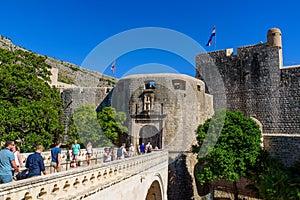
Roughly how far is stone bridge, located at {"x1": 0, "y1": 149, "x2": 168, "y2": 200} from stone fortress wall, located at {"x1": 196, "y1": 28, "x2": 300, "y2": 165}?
10.9m

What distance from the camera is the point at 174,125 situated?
19.3 m

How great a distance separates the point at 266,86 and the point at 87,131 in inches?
567

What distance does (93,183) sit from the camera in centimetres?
663

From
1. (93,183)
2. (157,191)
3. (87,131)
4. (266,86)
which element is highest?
(266,86)

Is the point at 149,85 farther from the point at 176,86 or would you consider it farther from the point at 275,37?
the point at 275,37

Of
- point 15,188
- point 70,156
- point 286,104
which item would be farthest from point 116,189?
point 286,104

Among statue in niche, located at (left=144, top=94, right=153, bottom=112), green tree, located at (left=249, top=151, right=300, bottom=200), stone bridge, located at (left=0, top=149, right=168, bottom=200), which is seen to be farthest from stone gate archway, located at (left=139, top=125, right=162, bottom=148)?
green tree, located at (left=249, top=151, right=300, bottom=200)

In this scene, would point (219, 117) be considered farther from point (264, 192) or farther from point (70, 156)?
point (70, 156)

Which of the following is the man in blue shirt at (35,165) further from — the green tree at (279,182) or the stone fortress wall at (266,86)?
the stone fortress wall at (266,86)

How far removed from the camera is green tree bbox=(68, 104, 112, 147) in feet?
58.8

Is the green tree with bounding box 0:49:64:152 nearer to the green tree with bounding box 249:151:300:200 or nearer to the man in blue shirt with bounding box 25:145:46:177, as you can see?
the man in blue shirt with bounding box 25:145:46:177

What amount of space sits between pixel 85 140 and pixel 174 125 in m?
6.24

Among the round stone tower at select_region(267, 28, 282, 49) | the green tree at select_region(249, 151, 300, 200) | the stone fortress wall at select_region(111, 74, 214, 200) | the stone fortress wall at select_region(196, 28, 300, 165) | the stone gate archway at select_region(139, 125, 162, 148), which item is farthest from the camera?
the round stone tower at select_region(267, 28, 282, 49)

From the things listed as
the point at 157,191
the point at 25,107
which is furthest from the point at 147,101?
the point at 25,107
